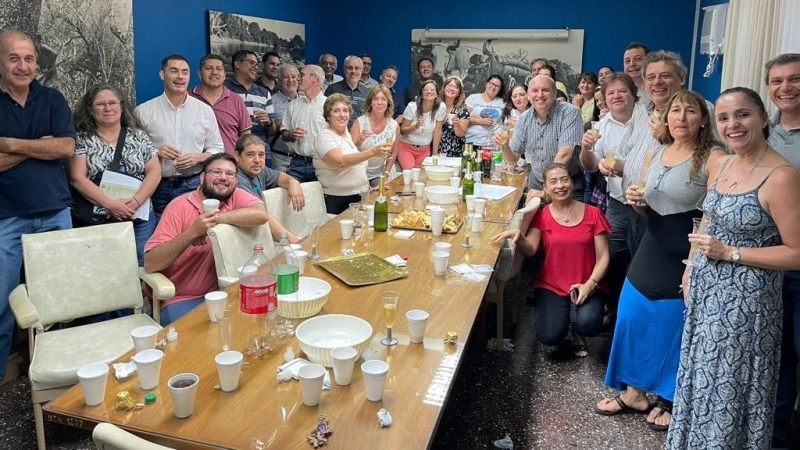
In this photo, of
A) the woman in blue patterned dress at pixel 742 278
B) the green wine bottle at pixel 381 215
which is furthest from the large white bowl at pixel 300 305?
the woman in blue patterned dress at pixel 742 278

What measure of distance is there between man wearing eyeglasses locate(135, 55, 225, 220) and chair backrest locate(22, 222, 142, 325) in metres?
1.01

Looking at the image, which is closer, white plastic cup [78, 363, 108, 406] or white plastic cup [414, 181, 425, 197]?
white plastic cup [78, 363, 108, 406]

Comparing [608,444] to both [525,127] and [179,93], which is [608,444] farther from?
[179,93]

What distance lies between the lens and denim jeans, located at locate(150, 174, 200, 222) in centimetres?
376

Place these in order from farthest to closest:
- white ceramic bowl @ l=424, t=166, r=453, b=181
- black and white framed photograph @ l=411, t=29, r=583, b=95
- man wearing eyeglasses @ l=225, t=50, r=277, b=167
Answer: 1. black and white framed photograph @ l=411, t=29, r=583, b=95
2. man wearing eyeglasses @ l=225, t=50, r=277, b=167
3. white ceramic bowl @ l=424, t=166, r=453, b=181

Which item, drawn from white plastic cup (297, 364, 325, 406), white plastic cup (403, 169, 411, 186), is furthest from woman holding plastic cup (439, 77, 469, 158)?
white plastic cup (297, 364, 325, 406)

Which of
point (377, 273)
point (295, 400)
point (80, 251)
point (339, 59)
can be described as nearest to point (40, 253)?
point (80, 251)

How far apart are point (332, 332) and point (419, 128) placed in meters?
3.79

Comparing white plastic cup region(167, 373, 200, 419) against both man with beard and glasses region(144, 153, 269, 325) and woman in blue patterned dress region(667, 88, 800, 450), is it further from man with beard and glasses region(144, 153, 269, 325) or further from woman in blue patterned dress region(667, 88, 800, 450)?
woman in blue patterned dress region(667, 88, 800, 450)

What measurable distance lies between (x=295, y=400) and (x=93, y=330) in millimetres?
1442

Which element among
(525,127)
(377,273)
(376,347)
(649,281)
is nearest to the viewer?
(376,347)

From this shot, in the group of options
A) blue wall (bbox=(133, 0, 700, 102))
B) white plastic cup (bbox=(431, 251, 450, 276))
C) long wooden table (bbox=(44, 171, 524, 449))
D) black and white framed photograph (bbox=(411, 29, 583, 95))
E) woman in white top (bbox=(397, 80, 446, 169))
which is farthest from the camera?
black and white framed photograph (bbox=(411, 29, 583, 95))

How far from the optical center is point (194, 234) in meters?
2.65

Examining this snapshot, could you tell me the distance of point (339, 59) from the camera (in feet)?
27.8
